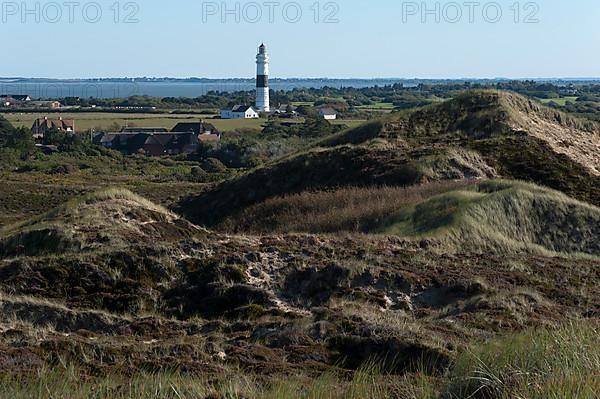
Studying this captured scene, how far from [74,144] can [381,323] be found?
2841 inches

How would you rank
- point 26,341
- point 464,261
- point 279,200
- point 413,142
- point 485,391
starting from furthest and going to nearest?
point 413,142 → point 279,200 → point 464,261 → point 26,341 → point 485,391

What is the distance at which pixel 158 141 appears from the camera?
83250 millimetres

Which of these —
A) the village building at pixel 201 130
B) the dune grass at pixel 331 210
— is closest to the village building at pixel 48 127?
the village building at pixel 201 130

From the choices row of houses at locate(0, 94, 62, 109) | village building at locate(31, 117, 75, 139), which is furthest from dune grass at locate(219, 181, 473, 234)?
row of houses at locate(0, 94, 62, 109)

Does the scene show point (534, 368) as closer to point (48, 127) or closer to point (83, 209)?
point (83, 209)

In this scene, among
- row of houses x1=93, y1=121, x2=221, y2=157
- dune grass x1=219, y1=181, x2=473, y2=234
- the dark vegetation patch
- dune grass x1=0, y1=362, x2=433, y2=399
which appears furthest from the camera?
row of houses x1=93, y1=121, x2=221, y2=157

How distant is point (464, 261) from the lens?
17125mm

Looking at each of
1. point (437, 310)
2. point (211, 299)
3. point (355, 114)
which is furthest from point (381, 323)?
point (355, 114)

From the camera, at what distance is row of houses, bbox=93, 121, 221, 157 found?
82750mm

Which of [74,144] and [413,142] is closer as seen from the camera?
[413,142]

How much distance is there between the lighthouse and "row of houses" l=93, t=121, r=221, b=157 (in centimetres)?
1765

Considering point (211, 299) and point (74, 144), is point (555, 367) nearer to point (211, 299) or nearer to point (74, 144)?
point (211, 299)

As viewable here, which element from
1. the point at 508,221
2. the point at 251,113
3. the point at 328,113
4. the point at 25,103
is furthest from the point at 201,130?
the point at 25,103

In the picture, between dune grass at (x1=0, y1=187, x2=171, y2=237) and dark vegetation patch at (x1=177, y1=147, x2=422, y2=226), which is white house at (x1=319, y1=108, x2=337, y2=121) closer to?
dark vegetation patch at (x1=177, y1=147, x2=422, y2=226)
